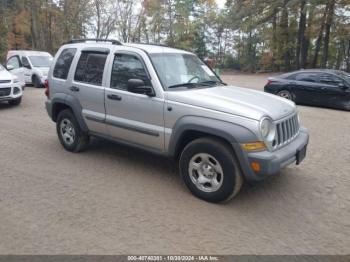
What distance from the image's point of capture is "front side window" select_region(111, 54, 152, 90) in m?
4.82

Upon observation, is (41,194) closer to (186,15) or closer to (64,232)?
(64,232)

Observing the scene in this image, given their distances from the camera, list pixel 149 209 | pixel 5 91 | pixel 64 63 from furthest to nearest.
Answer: pixel 5 91, pixel 64 63, pixel 149 209

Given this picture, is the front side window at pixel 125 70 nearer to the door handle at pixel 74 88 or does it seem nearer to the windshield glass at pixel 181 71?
the windshield glass at pixel 181 71

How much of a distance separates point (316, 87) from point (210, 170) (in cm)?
905

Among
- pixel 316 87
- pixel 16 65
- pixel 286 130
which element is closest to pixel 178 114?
pixel 286 130

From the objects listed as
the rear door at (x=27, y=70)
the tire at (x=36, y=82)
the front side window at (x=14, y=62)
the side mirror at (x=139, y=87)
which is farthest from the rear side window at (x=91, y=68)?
the front side window at (x=14, y=62)

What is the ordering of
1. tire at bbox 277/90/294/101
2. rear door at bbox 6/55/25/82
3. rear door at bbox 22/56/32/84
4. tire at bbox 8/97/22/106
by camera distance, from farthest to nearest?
rear door at bbox 6/55/25/82 → rear door at bbox 22/56/32/84 → tire at bbox 277/90/294/101 → tire at bbox 8/97/22/106

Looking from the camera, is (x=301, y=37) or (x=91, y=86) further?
(x=301, y=37)

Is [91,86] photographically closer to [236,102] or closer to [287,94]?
[236,102]

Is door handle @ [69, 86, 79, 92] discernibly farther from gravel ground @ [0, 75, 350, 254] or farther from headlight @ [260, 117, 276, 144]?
headlight @ [260, 117, 276, 144]

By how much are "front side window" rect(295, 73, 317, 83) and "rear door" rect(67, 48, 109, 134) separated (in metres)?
9.00

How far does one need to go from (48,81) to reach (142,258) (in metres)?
4.29

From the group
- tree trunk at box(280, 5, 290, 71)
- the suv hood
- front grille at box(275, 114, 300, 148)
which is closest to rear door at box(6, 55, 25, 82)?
the suv hood

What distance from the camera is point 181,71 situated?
499 centimetres
